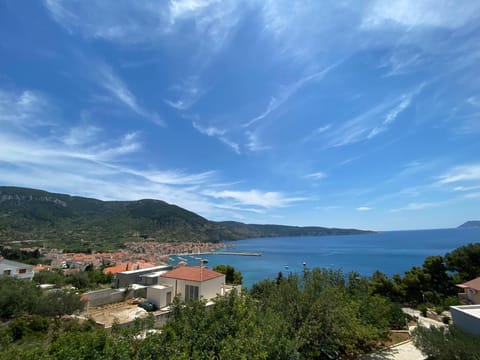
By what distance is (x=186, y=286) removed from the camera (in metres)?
21.8

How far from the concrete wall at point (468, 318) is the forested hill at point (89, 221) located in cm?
11900

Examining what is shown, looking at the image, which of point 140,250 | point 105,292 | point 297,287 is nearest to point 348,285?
point 297,287

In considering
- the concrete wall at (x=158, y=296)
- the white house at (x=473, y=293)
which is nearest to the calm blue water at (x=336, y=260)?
the concrete wall at (x=158, y=296)

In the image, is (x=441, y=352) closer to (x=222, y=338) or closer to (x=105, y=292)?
(x=222, y=338)

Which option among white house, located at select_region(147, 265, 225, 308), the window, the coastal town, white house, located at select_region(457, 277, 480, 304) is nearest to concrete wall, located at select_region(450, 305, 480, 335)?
white house, located at select_region(457, 277, 480, 304)

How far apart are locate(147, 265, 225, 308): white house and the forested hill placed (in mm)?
99797

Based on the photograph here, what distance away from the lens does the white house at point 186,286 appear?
21.0 m

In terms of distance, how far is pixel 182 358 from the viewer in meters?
5.70

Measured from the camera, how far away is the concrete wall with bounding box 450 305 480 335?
10.6m

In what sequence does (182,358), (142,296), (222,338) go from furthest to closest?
(142,296) < (222,338) < (182,358)

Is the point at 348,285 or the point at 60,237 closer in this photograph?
the point at 348,285

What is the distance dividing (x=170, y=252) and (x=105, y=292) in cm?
10001

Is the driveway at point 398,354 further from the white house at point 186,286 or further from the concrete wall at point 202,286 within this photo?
the concrete wall at point 202,286

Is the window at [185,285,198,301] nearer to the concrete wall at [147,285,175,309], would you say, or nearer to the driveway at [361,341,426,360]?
the concrete wall at [147,285,175,309]
